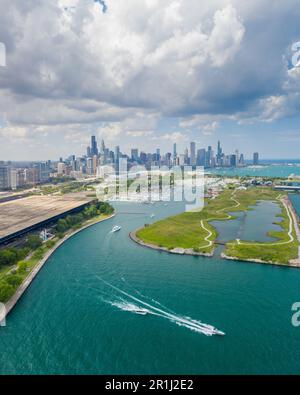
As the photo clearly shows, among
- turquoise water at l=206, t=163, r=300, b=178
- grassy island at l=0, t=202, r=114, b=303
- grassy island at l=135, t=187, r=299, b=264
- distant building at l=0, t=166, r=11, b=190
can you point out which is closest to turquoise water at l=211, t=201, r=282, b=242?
grassy island at l=135, t=187, r=299, b=264

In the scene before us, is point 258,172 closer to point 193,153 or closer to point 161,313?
point 193,153

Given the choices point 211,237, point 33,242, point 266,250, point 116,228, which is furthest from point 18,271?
point 266,250

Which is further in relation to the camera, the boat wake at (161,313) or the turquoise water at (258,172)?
the turquoise water at (258,172)

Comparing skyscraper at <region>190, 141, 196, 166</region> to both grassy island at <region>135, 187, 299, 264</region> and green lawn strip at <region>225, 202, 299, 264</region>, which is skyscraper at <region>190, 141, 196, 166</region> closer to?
grassy island at <region>135, 187, 299, 264</region>

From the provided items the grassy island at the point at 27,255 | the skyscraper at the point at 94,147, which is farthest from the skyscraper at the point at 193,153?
the grassy island at the point at 27,255

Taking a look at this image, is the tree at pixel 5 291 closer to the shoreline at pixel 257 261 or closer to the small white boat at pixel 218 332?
the small white boat at pixel 218 332
